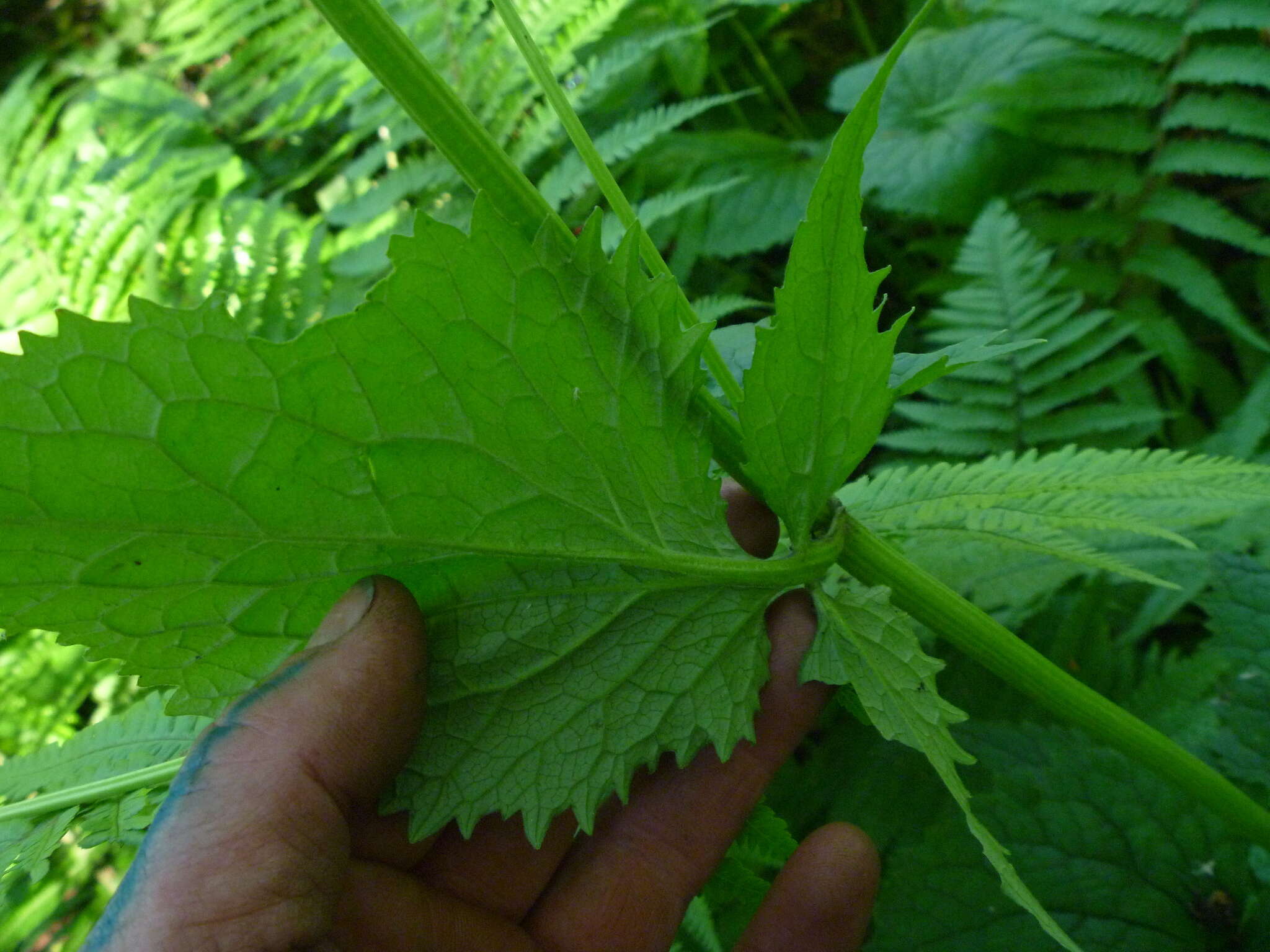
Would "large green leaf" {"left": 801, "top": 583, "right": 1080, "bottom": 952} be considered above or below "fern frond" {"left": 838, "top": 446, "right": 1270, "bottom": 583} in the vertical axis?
above

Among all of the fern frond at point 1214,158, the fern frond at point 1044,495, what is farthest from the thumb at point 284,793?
the fern frond at point 1214,158

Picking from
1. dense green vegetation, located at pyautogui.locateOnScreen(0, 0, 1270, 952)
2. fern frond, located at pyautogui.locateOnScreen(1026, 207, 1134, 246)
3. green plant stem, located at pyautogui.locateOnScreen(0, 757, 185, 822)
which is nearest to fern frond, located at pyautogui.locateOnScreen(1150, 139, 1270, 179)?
dense green vegetation, located at pyautogui.locateOnScreen(0, 0, 1270, 952)

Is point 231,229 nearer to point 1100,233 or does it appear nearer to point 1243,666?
point 1100,233

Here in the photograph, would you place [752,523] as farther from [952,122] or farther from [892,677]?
[952,122]

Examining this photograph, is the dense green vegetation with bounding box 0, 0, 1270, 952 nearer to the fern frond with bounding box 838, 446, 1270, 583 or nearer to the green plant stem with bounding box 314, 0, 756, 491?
the fern frond with bounding box 838, 446, 1270, 583

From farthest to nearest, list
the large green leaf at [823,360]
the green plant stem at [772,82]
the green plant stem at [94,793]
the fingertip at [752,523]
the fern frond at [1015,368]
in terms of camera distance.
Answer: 1. the green plant stem at [772,82]
2. the fern frond at [1015,368]
3. the fingertip at [752,523]
4. the green plant stem at [94,793]
5. the large green leaf at [823,360]

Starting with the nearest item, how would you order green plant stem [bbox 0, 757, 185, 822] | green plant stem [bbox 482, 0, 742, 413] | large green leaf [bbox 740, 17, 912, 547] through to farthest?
large green leaf [bbox 740, 17, 912, 547]
green plant stem [bbox 482, 0, 742, 413]
green plant stem [bbox 0, 757, 185, 822]

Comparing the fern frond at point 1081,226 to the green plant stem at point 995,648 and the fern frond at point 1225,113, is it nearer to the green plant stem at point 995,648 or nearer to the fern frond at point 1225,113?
the fern frond at point 1225,113
